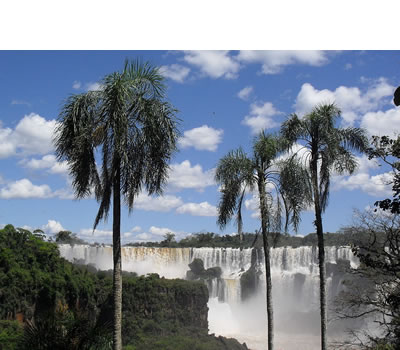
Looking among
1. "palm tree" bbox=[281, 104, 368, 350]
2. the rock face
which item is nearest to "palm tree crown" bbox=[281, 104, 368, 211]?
"palm tree" bbox=[281, 104, 368, 350]

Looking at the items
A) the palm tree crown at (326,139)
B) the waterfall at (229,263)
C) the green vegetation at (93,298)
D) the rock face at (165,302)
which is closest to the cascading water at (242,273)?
the waterfall at (229,263)

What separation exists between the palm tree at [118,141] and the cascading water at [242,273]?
41963 mm

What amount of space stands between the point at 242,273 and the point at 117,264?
4686cm

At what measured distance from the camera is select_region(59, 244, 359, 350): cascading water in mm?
50312

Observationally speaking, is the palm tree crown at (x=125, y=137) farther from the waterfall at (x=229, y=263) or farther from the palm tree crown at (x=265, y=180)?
the waterfall at (x=229, y=263)

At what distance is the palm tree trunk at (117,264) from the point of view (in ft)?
25.2

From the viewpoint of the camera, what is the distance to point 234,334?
49812 mm

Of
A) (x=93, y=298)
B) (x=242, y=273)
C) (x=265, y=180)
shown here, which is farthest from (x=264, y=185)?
(x=242, y=273)

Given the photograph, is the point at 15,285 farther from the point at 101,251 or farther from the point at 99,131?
the point at 101,251

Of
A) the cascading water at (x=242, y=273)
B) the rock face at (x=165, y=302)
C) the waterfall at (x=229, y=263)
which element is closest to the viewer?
the rock face at (x=165, y=302)

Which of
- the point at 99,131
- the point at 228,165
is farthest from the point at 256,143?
the point at 99,131

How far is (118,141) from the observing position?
7828 mm

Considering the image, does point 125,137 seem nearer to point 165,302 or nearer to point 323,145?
point 323,145

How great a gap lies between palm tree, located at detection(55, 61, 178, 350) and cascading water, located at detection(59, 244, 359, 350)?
41963mm
